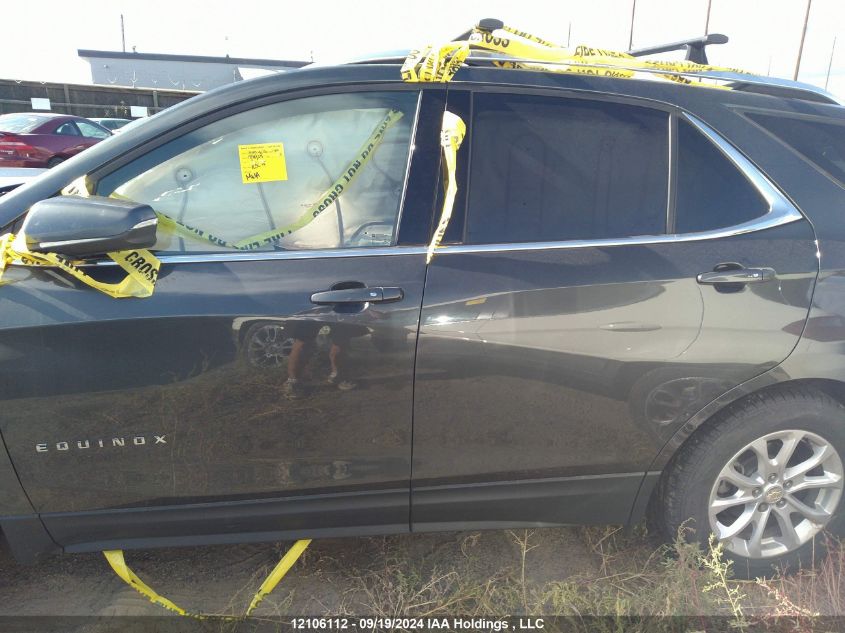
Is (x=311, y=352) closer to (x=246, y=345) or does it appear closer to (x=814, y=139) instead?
(x=246, y=345)

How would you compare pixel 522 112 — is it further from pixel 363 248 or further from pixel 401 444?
pixel 401 444

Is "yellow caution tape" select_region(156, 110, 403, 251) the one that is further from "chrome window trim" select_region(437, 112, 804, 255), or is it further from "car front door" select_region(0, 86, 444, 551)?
"chrome window trim" select_region(437, 112, 804, 255)

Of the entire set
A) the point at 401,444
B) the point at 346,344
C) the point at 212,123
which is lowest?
the point at 401,444

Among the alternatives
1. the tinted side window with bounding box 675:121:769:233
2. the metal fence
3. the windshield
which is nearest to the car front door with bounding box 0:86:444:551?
the tinted side window with bounding box 675:121:769:233

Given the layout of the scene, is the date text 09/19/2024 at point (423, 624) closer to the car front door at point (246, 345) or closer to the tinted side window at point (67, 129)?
the car front door at point (246, 345)

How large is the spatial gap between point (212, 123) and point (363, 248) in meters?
0.64

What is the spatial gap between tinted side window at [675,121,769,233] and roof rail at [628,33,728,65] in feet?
2.62

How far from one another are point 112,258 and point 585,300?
150 centimetres

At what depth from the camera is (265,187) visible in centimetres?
203

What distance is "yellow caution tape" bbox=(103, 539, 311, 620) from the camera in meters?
2.03

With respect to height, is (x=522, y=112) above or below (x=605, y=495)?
above

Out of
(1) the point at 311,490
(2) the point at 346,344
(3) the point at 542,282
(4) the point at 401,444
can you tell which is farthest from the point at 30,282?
(3) the point at 542,282

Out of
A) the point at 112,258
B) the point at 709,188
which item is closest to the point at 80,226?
the point at 112,258

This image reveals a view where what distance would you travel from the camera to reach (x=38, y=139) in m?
11.4
